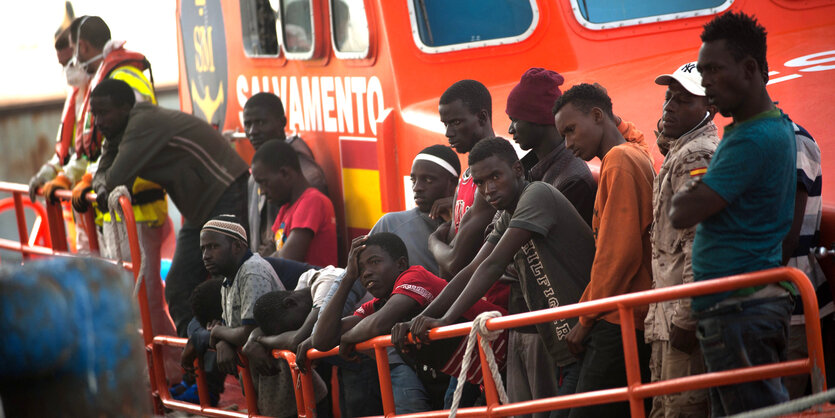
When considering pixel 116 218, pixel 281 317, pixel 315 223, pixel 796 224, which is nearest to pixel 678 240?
pixel 796 224

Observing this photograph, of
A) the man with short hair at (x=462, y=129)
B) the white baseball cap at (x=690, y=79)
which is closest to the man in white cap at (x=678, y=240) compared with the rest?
the white baseball cap at (x=690, y=79)

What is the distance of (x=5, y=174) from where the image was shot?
15.2 metres

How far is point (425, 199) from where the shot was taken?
500 cm

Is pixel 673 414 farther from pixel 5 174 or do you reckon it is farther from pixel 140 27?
pixel 140 27

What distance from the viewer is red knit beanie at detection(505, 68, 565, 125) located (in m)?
4.39

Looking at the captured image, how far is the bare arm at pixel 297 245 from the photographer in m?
5.90

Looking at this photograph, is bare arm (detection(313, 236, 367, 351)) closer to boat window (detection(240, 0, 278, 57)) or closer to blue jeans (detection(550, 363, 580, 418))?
blue jeans (detection(550, 363, 580, 418))

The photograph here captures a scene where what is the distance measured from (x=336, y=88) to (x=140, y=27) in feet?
45.6

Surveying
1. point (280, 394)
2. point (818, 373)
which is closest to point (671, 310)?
point (818, 373)

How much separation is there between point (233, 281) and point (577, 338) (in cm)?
218

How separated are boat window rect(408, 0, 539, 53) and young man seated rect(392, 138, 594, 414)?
159 centimetres

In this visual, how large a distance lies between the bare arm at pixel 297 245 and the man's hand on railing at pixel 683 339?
282cm

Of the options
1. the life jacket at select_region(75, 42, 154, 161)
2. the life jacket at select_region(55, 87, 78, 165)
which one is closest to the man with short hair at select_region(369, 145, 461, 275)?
the life jacket at select_region(75, 42, 154, 161)

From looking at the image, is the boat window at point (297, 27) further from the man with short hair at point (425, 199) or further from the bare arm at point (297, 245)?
the man with short hair at point (425, 199)
